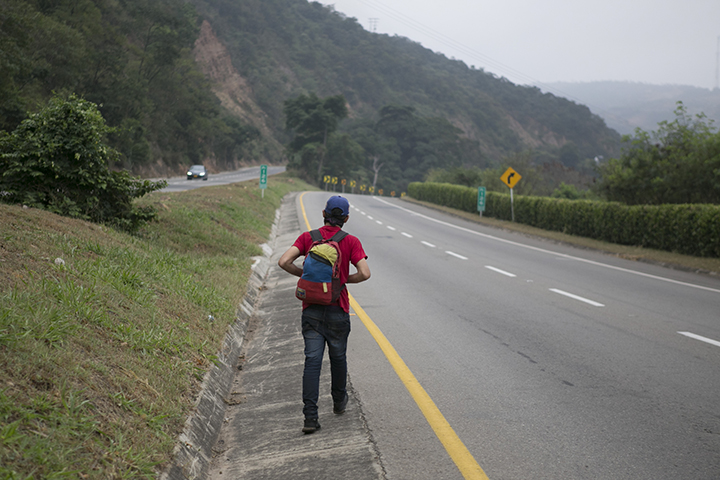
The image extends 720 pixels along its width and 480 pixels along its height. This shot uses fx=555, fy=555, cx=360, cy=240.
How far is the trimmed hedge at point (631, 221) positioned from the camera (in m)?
15.4

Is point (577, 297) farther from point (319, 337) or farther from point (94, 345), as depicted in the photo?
point (94, 345)

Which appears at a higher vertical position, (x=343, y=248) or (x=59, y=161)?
(x=59, y=161)

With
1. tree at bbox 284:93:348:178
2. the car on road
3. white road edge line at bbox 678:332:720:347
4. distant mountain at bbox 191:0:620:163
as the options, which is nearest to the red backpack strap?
white road edge line at bbox 678:332:720:347

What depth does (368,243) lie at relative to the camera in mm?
18141

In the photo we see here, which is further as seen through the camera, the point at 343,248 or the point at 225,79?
the point at 225,79

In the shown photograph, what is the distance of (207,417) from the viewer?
14.5ft

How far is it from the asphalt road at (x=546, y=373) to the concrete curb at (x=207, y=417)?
124 centimetres

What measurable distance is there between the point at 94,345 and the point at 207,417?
3.41 feet

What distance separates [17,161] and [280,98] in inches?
4254

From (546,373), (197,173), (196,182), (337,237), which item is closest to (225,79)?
(197,173)

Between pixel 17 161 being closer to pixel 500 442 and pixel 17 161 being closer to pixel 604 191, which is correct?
pixel 500 442

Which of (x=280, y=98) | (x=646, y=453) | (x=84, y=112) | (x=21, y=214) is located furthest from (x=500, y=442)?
(x=280, y=98)

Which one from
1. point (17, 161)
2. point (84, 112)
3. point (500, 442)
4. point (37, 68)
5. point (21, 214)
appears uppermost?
point (37, 68)

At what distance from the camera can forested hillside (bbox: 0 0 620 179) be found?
38.5 meters
